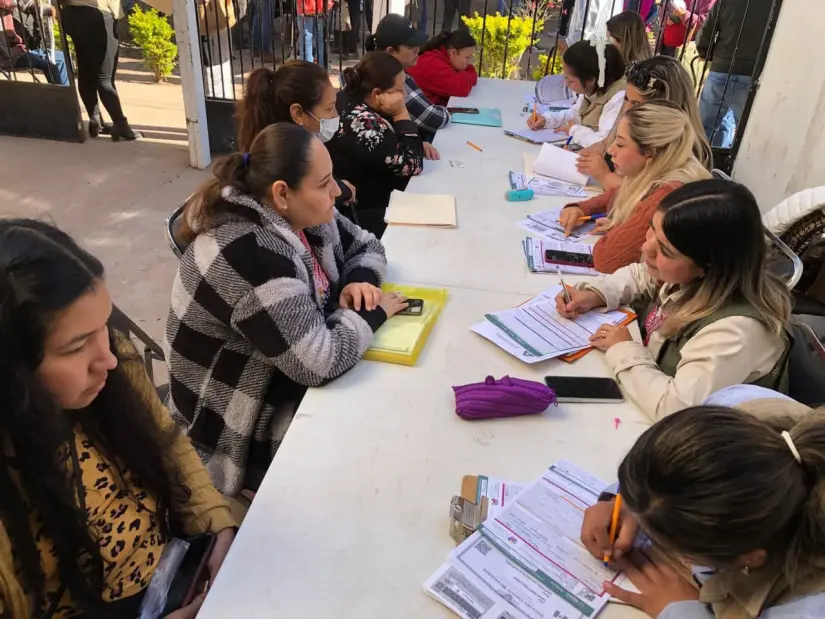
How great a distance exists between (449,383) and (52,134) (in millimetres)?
5044

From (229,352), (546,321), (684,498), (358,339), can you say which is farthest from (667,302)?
(229,352)

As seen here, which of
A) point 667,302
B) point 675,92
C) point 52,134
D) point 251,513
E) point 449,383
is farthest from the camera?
point 52,134

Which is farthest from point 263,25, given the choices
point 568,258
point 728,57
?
point 568,258

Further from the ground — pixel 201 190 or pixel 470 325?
pixel 201 190

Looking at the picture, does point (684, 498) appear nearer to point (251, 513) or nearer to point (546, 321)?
point (251, 513)

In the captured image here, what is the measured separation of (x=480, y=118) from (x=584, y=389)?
2.61 m

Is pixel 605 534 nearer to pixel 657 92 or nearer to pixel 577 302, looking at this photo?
pixel 577 302

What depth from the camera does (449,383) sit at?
1530 mm

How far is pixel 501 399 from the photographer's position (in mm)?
1413

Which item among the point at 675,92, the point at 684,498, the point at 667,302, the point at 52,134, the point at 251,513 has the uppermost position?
the point at 675,92

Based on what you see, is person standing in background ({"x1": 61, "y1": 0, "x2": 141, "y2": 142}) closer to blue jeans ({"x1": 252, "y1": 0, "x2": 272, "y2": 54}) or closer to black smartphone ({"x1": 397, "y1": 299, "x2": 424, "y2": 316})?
blue jeans ({"x1": 252, "y1": 0, "x2": 272, "y2": 54})

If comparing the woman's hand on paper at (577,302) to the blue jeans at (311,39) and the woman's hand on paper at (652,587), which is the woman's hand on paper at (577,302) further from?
the blue jeans at (311,39)

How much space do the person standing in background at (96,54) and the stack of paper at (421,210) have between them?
11.5ft

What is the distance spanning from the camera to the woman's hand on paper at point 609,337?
1680mm
